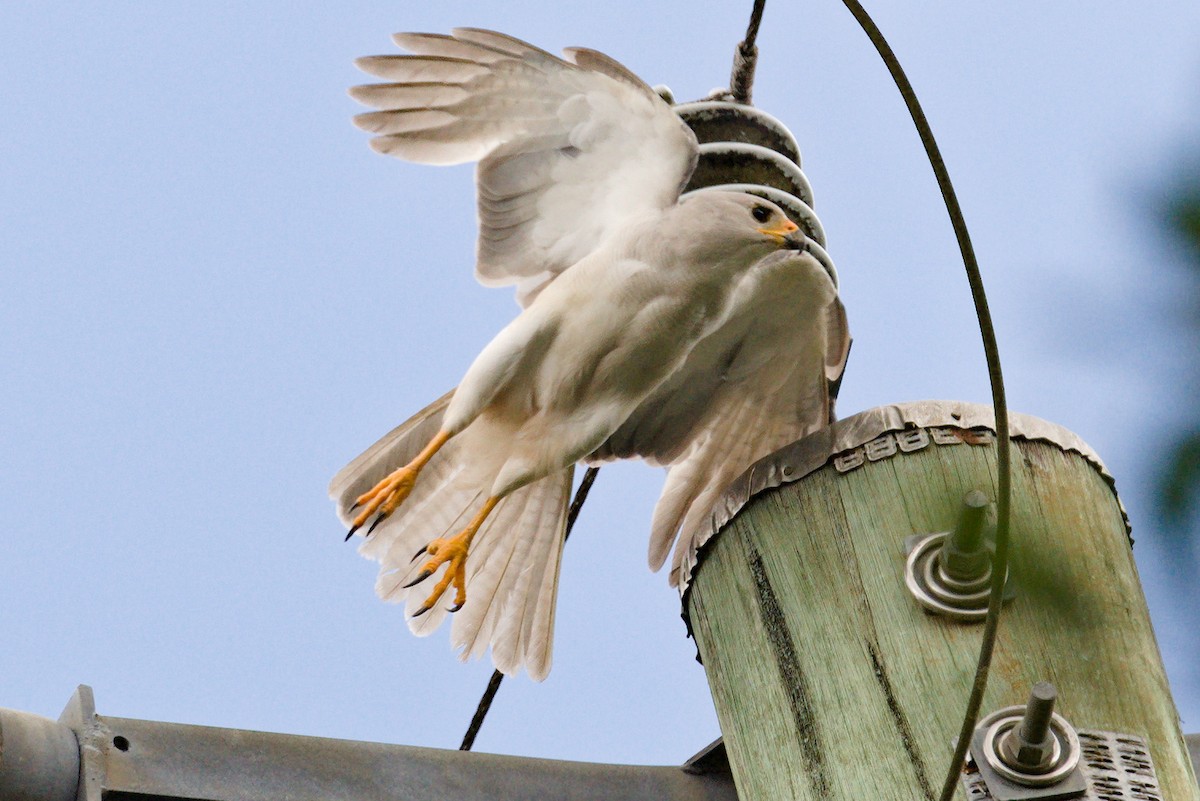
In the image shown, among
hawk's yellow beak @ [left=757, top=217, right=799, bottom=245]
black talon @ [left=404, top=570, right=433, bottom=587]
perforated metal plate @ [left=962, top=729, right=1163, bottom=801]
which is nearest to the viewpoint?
perforated metal plate @ [left=962, top=729, right=1163, bottom=801]

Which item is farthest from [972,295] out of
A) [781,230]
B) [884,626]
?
[781,230]

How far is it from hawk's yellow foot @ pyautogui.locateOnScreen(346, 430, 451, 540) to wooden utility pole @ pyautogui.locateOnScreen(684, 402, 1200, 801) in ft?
3.76

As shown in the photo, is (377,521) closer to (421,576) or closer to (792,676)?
(421,576)

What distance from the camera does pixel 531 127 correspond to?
437 cm

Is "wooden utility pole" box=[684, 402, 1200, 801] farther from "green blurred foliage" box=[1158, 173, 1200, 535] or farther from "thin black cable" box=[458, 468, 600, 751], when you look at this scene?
"green blurred foliage" box=[1158, 173, 1200, 535]

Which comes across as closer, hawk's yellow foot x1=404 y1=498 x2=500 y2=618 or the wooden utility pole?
the wooden utility pole

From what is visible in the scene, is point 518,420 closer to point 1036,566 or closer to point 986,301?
point 986,301

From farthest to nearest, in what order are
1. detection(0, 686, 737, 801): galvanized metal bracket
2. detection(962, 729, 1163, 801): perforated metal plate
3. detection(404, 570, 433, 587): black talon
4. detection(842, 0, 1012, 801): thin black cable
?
detection(404, 570, 433, 587): black talon
detection(0, 686, 737, 801): galvanized metal bracket
detection(962, 729, 1163, 801): perforated metal plate
detection(842, 0, 1012, 801): thin black cable

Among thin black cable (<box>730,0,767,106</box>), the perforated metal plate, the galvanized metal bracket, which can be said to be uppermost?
thin black cable (<box>730,0,767,106</box>)

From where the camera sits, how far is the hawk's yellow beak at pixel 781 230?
421 centimetres

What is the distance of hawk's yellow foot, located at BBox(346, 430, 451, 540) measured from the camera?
14.6 ft

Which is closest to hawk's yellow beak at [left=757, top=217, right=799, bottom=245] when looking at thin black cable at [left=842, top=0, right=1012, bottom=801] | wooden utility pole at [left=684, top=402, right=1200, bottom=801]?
wooden utility pole at [left=684, top=402, right=1200, bottom=801]

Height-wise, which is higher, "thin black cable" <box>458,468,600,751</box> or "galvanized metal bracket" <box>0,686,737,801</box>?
"thin black cable" <box>458,468,600,751</box>

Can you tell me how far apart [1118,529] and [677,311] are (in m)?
1.39
